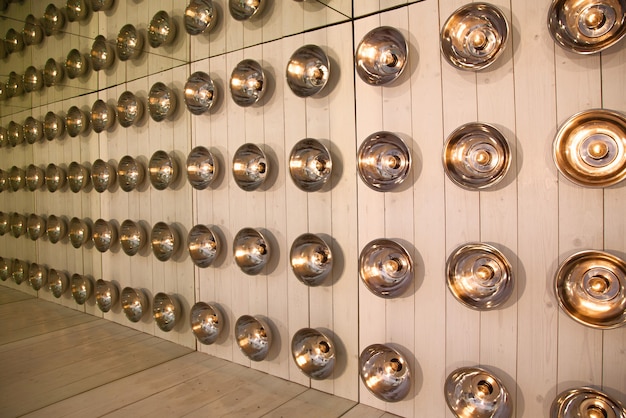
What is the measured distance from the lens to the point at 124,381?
2.65m

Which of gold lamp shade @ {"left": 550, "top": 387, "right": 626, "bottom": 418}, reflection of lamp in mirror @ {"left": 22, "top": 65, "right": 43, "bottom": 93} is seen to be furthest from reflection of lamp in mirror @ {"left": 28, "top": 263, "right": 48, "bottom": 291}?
gold lamp shade @ {"left": 550, "top": 387, "right": 626, "bottom": 418}

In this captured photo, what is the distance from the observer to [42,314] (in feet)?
12.3

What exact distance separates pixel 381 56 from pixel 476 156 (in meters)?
0.70

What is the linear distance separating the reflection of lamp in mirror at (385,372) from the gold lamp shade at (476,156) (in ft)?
3.02

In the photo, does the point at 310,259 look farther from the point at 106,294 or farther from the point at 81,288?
the point at 81,288

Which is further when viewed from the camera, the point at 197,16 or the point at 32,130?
the point at 32,130

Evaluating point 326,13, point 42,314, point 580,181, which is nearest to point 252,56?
point 326,13

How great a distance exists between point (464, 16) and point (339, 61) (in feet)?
2.22

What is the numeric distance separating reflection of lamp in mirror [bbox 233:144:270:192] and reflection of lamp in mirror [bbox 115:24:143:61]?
1.42m

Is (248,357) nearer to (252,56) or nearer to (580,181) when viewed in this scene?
(252,56)

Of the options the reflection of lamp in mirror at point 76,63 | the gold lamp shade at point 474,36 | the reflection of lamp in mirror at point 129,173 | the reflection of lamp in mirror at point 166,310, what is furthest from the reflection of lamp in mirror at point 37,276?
the gold lamp shade at point 474,36

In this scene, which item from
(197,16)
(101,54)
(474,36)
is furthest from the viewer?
(101,54)

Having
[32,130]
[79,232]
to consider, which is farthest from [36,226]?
[32,130]

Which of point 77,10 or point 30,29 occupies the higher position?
point 77,10
